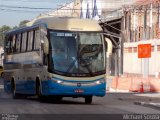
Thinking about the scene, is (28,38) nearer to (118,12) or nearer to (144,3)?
(144,3)

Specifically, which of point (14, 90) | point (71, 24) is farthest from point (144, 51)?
point (71, 24)

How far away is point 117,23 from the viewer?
66.4 metres

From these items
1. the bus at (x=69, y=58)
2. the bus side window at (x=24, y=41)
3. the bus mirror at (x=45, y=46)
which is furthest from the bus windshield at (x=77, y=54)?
the bus side window at (x=24, y=41)

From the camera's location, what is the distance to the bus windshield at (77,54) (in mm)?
23703

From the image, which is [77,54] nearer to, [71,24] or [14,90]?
[71,24]

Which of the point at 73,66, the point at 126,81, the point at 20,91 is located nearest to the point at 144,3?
the point at 126,81

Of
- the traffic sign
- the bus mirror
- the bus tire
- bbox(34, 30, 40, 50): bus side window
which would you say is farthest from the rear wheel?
the traffic sign

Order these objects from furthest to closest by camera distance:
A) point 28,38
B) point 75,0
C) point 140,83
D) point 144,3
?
point 75,0, point 144,3, point 140,83, point 28,38

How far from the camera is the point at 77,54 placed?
23.9 m

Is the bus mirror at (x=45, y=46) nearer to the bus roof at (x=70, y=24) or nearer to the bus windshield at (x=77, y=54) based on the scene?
the bus windshield at (x=77, y=54)

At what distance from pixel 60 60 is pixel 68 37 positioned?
108 centimetres

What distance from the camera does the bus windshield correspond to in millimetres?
23703

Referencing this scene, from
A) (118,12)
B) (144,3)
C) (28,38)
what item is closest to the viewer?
(28,38)

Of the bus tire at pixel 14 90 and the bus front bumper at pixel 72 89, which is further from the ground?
the bus front bumper at pixel 72 89
